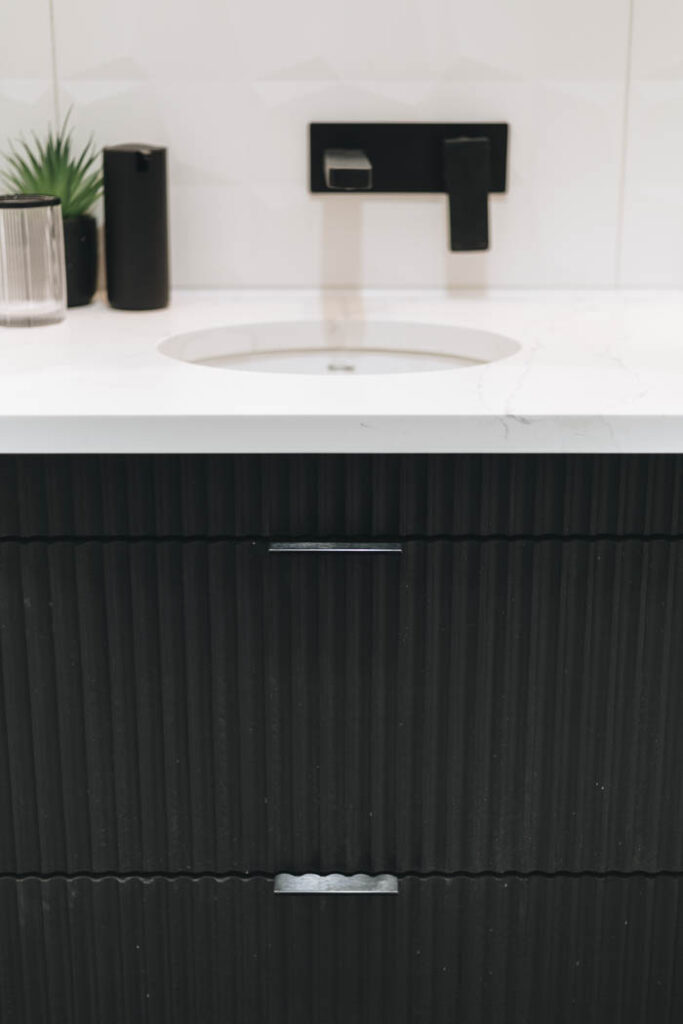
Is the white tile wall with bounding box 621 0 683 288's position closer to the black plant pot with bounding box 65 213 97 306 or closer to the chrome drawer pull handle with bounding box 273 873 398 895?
the black plant pot with bounding box 65 213 97 306

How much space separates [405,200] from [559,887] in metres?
0.76

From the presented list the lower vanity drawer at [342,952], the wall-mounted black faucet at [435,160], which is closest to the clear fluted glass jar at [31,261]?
the wall-mounted black faucet at [435,160]

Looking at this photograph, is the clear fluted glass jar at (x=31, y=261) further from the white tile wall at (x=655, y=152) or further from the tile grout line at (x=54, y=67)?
the white tile wall at (x=655, y=152)

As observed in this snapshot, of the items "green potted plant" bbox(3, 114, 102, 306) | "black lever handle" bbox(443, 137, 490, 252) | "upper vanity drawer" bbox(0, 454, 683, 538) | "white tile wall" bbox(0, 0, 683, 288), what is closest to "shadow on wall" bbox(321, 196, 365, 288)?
"white tile wall" bbox(0, 0, 683, 288)

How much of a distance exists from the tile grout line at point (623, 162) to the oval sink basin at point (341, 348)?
25cm

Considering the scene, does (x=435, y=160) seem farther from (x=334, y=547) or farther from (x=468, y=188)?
(x=334, y=547)

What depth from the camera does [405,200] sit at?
1.43 metres

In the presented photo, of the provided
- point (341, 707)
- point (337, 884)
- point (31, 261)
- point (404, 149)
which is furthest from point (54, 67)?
point (337, 884)

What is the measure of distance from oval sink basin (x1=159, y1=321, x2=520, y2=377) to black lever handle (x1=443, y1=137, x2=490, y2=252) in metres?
0.11

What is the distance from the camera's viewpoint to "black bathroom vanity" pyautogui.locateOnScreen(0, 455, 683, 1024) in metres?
0.98

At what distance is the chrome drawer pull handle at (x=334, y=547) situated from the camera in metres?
0.98

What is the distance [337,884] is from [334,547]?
0.29 m

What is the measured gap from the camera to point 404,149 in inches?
55.2

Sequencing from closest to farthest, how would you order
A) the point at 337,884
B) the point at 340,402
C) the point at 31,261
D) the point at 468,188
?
1. the point at 340,402
2. the point at 337,884
3. the point at 31,261
4. the point at 468,188
